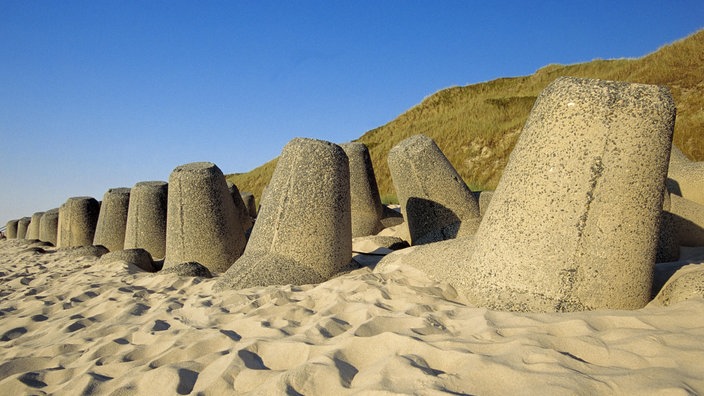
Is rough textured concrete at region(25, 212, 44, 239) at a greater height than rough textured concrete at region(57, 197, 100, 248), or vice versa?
rough textured concrete at region(57, 197, 100, 248)

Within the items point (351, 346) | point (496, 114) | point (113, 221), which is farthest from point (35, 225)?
point (496, 114)

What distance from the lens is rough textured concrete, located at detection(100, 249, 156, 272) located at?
6400 millimetres

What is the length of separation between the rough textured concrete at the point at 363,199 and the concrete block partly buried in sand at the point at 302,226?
334 cm

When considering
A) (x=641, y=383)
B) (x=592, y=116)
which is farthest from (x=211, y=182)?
(x=641, y=383)

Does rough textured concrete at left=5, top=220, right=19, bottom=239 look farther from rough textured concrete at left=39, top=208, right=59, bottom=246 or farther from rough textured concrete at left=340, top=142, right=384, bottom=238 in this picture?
rough textured concrete at left=340, top=142, right=384, bottom=238

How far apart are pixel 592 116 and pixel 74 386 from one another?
3.05 metres

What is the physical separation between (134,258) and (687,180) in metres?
7.52

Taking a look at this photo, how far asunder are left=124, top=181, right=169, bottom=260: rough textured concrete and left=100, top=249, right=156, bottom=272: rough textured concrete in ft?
2.49

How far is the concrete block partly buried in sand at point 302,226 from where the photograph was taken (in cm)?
429

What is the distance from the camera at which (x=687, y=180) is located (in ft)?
21.3

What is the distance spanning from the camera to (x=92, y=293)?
4.66 meters

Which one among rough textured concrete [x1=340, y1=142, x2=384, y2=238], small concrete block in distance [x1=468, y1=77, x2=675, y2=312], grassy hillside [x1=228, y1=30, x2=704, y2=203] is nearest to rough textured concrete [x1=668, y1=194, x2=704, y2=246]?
small concrete block in distance [x1=468, y1=77, x2=675, y2=312]

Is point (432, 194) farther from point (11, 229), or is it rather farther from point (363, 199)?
point (11, 229)

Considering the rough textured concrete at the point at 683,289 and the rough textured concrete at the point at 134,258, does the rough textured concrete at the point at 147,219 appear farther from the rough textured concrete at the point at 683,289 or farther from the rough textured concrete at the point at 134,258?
the rough textured concrete at the point at 683,289
